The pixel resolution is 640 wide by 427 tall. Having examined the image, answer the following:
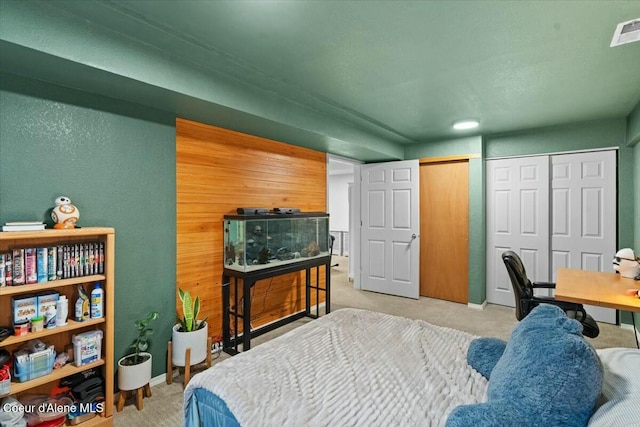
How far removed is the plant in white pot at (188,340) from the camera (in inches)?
94.8

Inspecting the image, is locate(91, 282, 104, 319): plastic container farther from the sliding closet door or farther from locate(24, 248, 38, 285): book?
the sliding closet door

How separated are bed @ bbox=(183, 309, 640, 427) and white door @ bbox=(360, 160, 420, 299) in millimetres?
2765

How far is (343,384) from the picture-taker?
1.39m

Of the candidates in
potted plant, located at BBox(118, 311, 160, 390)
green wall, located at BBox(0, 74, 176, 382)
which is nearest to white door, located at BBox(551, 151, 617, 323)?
green wall, located at BBox(0, 74, 176, 382)

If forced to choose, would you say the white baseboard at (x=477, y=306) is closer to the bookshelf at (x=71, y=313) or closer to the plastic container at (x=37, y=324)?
the bookshelf at (x=71, y=313)

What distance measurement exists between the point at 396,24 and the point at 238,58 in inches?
42.8

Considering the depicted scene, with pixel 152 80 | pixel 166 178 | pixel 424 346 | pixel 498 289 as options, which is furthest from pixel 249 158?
pixel 498 289

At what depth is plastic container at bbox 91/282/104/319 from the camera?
76.2 inches

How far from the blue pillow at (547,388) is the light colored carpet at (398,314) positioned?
1885 mm

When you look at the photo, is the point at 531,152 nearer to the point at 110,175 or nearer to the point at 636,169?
the point at 636,169

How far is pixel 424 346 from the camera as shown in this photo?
5.86ft

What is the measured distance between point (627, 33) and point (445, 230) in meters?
3.07

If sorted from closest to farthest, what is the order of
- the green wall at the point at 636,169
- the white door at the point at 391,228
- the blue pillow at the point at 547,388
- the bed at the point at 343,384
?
the blue pillow at the point at 547,388 → the bed at the point at 343,384 → the green wall at the point at 636,169 → the white door at the point at 391,228

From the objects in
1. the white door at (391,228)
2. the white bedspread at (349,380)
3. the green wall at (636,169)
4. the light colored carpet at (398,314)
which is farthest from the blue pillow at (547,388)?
the white door at (391,228)
